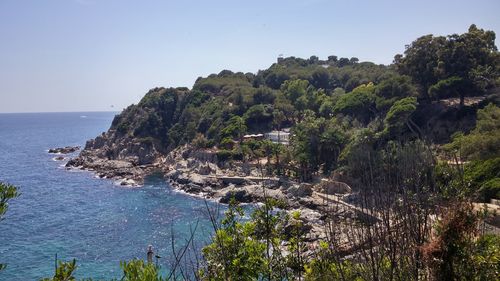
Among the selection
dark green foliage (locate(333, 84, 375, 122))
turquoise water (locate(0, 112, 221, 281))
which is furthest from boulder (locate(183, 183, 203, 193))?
dark green foliage (locate(333, 84, 375, 122))

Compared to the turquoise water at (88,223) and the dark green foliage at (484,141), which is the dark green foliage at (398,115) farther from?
the turquoise water at (88,223)

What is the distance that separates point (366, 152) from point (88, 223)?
1164 inches

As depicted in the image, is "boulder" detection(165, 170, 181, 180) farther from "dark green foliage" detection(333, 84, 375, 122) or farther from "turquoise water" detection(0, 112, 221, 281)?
"dark green foliage" detection(333, 84, 375, 122)

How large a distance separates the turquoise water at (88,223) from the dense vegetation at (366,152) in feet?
27.7

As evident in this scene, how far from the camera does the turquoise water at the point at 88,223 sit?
2902cm

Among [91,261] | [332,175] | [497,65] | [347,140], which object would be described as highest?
[497,65]

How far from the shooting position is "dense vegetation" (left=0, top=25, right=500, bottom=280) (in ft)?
24.4

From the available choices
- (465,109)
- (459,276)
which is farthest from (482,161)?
(459,276)

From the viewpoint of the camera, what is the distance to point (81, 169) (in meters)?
66.8

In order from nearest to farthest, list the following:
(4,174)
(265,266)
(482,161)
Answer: (265,266) < (482,161) < (4,174)

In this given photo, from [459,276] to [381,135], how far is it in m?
38.7

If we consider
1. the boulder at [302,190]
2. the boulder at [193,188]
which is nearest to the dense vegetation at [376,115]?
the boulder at [302,190]

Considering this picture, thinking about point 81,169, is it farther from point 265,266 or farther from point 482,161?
point 265,266

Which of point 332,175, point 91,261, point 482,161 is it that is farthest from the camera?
point 332,175
